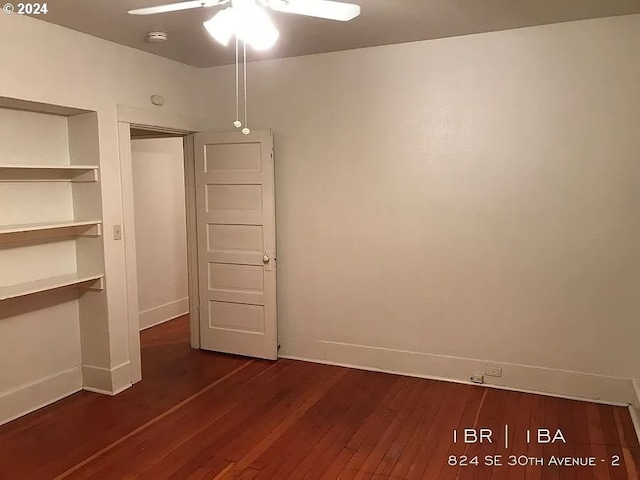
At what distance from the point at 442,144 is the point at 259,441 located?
2.43 m

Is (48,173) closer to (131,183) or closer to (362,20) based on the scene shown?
(131,183)

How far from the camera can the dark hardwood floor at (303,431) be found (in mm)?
2871

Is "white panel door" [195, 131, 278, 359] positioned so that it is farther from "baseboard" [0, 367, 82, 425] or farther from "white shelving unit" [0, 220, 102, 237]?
"baseboard" [0, 367, 82, 425]

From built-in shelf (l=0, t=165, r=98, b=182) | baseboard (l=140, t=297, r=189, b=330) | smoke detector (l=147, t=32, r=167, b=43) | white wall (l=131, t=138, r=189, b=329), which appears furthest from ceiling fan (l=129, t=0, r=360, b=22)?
baseboard (l=140, t=297, r=189, b=330)

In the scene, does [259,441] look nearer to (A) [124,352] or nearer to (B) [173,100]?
(A) [124,352]

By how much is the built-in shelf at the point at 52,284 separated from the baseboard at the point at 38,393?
68cm

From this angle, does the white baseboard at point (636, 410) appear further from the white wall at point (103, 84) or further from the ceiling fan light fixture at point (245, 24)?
the white wall at point (103, 84)

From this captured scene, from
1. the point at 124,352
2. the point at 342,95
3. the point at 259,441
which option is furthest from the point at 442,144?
the point at 124,352

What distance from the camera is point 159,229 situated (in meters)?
5.87

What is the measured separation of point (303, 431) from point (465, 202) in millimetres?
1986

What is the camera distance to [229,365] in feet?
14.7

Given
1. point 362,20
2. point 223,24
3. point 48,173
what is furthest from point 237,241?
point 223,24

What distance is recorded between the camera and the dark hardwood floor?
287cm

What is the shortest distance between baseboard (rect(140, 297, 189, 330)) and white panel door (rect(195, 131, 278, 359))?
3.74 ft
